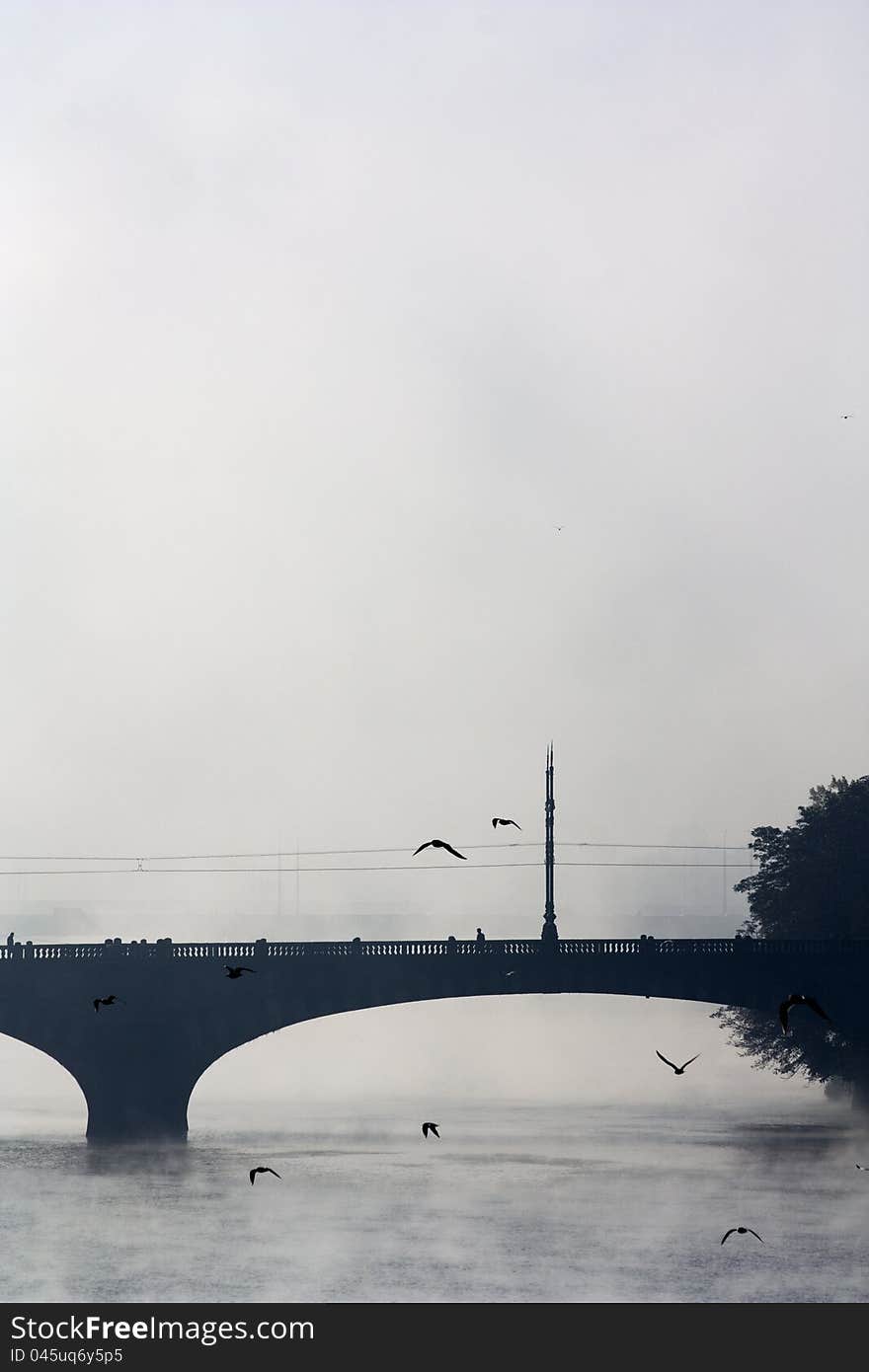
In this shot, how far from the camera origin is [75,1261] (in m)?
58.8

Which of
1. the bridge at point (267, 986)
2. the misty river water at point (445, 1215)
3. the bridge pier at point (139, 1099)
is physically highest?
the bridge at point (267, 986)

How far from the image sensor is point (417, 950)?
78125 mm

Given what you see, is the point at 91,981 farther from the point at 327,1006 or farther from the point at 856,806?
the point at 856,806

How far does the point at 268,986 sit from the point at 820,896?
68.1 ft

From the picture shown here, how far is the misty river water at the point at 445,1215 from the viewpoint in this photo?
184 feet

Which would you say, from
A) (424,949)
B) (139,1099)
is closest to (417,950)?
(424,949)

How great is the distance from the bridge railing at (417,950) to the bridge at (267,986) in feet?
0.24

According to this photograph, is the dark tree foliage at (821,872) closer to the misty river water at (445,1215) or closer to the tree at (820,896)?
the tree at (820,896)

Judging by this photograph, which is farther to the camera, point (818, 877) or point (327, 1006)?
point (818, 877)

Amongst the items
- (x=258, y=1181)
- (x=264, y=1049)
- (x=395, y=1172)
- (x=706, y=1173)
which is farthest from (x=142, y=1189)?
(x=264, y=1049)

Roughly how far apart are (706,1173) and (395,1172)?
392 inches

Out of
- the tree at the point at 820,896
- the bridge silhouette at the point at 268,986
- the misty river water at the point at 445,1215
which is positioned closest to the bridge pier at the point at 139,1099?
the bridge silhouette at the point at 268,986

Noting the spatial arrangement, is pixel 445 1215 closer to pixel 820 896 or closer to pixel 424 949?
pixel 424 949

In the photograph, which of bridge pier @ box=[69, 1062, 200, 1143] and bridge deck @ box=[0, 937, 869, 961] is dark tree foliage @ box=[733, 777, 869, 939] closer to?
bridge deck @ box=[0, 937, 869, 961]
